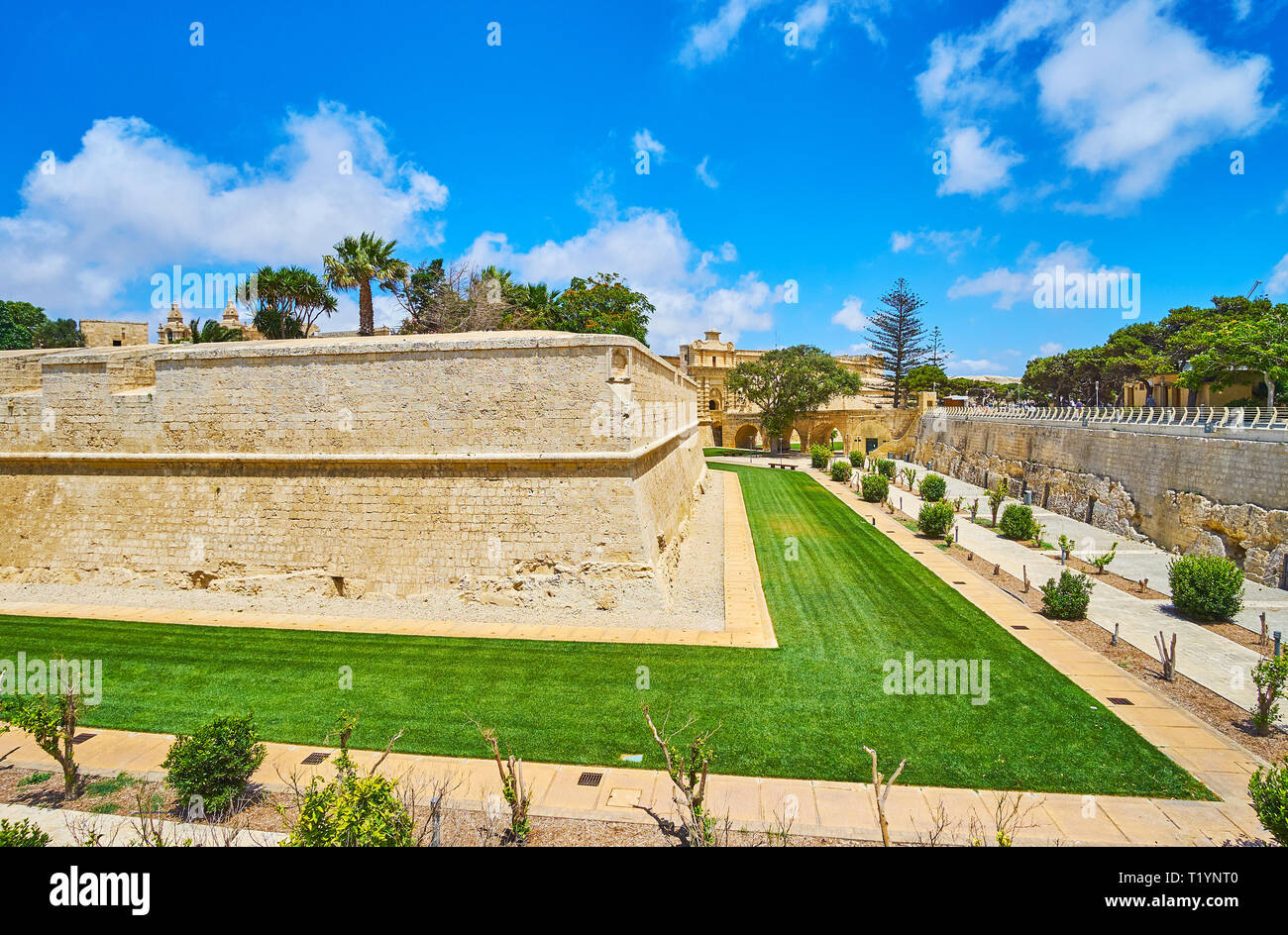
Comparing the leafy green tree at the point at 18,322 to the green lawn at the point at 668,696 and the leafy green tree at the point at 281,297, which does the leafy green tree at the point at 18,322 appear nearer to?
the leafy green tree at the point at 281,297

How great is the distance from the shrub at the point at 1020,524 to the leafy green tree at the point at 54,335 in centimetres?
6473

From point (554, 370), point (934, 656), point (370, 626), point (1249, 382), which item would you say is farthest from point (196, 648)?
point (1249, 382)

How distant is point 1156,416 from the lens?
26.4m

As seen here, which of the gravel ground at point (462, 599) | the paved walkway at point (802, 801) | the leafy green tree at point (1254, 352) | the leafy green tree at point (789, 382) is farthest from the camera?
the leafy green tree at point (789, 382)

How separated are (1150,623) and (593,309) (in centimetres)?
3126

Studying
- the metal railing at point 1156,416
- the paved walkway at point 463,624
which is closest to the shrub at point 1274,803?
the paved walkway at point 463,624

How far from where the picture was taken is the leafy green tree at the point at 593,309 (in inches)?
1406

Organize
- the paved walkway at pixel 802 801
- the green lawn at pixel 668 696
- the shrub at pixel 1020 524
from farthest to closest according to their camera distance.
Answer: the shrub at pixel 1020 524
the green lawn at pixel 668 696
the paved walkway at pixel 802 801

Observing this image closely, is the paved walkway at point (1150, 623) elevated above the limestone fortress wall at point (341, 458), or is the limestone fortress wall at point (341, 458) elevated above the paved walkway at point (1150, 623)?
the limestone fortress wall at point (341, 458)

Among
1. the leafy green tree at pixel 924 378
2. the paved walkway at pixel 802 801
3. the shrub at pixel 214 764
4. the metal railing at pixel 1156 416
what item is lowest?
the paved walkway at pixel 802 801

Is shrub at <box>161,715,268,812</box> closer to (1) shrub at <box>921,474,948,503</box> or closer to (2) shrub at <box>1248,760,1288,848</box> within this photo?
(2) shrub at <box>1248,760,1288,848</box>

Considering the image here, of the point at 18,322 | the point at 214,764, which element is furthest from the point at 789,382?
the point at 18,322

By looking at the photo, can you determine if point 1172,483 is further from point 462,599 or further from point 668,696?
point 462,599
